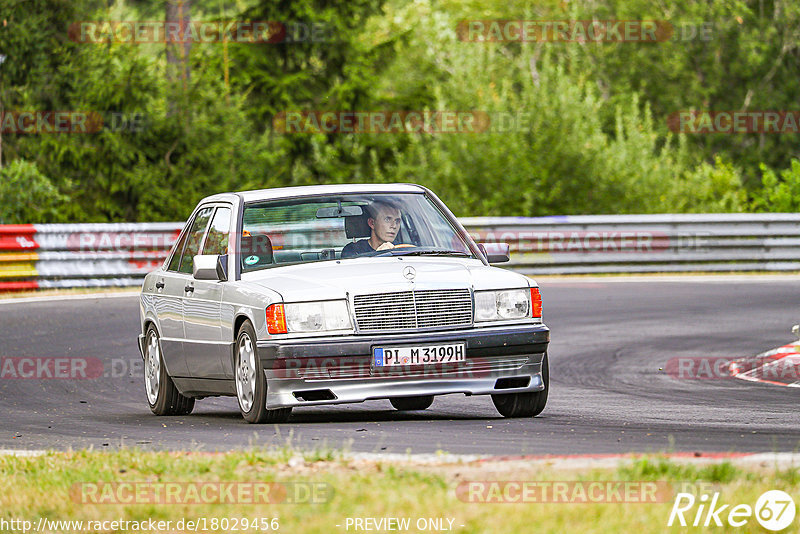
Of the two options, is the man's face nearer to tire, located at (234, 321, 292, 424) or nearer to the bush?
tire, located at (234, 321, 292, 424)

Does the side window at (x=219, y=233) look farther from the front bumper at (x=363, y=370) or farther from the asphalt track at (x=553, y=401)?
the front bumper at (x=363, y=370)

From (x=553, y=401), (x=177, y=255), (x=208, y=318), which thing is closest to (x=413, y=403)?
(x=553, y=401)

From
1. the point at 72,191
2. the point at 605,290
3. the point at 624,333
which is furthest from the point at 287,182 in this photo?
the point at 624,333

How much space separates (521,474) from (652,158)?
2759 cm

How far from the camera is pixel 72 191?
32344 millimetres

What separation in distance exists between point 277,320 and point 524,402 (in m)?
1.91

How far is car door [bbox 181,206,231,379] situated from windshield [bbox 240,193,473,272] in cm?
31

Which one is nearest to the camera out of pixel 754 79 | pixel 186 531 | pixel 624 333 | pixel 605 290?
pixel 186 531

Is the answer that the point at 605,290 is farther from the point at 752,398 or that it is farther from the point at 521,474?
the point at 521,474

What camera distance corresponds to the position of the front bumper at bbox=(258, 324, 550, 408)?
938 cm

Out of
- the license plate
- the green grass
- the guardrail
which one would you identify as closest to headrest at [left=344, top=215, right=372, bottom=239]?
the license plate

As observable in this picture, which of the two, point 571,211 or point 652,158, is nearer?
A: point 571,211

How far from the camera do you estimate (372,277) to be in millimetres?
9625

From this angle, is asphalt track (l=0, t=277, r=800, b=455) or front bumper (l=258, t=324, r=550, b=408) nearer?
asphalt track (l=0, t=277, r=800, b=455)
